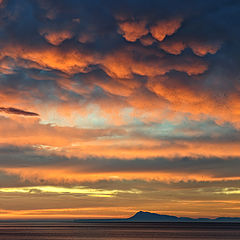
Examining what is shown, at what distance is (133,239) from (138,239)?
6.91 feet

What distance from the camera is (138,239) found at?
146 metres

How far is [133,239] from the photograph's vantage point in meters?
147
